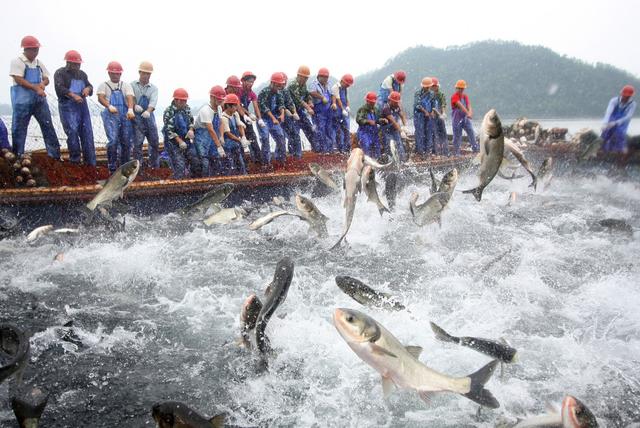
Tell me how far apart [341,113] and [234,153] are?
4.47 meters

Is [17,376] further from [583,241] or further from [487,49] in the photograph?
[487,49]

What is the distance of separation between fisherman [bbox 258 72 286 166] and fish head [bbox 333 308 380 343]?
9244 millimetres

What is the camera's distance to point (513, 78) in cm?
10100

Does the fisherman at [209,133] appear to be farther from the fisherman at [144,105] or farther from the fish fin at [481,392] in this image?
the fish fin at [481,392]

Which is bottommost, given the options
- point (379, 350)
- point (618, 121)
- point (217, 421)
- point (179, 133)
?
point (217, 421)

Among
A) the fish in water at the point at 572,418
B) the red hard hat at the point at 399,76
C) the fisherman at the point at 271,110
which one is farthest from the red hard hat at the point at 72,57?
the fish in water at the point at 572,418

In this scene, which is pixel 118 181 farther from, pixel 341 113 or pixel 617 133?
pixel 617 133

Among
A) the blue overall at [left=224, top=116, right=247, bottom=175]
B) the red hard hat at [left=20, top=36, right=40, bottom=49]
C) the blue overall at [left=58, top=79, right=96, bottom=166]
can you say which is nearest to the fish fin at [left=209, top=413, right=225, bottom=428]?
the blue overall at [left=224, top=116, right=247, bottom=175]

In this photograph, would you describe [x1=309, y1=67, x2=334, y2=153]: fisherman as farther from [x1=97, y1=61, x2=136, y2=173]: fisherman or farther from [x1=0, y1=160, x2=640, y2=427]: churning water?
[x1=97, y1=61, x2=136, y2=173]: fisherman

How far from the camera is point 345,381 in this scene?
15.6 feet

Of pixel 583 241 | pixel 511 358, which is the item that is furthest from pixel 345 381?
pixel 583 241

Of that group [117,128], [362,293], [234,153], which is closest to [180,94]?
[117,128]

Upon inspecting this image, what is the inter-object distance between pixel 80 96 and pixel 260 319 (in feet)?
27.5

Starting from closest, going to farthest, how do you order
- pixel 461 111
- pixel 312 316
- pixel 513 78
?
1. pixel 312 316
2. pixel 461 111
3. pixel 513 78
